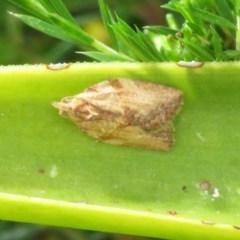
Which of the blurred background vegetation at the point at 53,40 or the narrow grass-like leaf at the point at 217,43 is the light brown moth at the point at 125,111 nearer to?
the narrow grass-like leaf at the point at 217,43

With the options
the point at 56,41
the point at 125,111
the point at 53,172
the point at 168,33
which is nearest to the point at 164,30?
the point at 168,33

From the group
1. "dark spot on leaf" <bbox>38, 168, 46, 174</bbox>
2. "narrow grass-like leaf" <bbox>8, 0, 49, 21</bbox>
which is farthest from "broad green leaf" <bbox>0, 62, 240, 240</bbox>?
"narrow grass-like leaf" <bbox>8, 0, 49, 21</bbox>

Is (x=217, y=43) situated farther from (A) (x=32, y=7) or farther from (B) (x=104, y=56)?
(A) (x=32, y=7)

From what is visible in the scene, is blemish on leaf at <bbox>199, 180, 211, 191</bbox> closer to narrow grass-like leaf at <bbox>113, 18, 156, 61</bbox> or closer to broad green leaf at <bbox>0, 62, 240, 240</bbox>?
broad green leaf at <bbox>0, 62, 240, 240</bbox>

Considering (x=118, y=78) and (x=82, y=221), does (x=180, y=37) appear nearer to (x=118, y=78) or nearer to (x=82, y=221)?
(x=118, y=78)

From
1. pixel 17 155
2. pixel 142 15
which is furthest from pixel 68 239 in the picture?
pixel 17 155

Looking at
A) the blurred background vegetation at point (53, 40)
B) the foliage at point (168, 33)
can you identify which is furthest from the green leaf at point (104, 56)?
the blurred background vegetation at point (53, 40)
